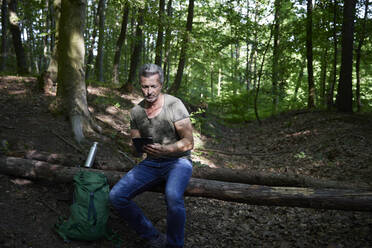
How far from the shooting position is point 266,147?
37.6 feet

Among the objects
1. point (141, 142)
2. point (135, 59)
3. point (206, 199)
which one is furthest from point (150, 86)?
point (135, 59)

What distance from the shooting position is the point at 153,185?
12.1ft

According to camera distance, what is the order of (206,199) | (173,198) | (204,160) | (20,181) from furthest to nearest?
1. (204,160)
2. (206,199)
3. (20,181)
4. (173,198)

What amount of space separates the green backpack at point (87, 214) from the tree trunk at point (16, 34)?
1219 centimetres

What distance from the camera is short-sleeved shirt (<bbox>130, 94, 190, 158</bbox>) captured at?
3496 mm

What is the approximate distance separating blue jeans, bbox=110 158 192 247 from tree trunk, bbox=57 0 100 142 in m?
3.64

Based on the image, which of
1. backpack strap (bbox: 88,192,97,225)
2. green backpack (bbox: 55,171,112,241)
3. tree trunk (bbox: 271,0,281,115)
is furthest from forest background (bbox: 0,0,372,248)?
tree trunk (bbox: 271,0,281,115)

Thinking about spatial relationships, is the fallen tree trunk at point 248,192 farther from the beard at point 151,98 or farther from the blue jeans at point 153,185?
the beard at point 151,98

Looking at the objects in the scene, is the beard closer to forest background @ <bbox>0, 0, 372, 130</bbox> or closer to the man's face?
the man's face

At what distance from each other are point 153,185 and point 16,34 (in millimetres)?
12786

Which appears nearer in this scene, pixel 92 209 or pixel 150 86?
pixel 92 209

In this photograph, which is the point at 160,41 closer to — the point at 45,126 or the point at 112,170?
the point at 45,126

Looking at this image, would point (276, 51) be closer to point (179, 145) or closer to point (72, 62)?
point (72, 62)

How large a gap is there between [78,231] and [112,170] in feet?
4.92
